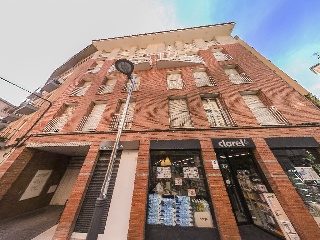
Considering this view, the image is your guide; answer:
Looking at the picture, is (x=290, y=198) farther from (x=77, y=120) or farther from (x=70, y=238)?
(x=77, y=120)

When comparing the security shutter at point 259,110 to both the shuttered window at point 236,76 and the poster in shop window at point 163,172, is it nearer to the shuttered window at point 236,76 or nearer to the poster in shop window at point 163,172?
the shuttered window at point 236,76

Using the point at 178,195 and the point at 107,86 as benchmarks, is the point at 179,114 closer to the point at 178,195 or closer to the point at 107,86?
the point at 178,195

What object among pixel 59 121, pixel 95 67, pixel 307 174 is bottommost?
pixel 307 174

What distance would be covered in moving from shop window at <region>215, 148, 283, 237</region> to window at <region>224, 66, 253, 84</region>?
4.88 m

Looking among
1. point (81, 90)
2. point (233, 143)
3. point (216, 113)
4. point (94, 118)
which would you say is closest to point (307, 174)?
point (233, 143)

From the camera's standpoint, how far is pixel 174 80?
10812 mm

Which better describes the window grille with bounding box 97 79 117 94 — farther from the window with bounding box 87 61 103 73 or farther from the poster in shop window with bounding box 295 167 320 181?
the poster in shop window with bounding box 295 167 320 181

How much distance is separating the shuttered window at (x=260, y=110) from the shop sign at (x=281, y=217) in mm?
3529

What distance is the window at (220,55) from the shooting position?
1183 cm

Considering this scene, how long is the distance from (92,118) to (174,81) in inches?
233

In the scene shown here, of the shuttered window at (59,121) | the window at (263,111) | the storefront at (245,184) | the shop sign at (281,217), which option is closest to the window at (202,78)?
the window at (263,111)

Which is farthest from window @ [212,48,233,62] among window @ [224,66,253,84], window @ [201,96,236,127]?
A: window @ [201,96,236,127]

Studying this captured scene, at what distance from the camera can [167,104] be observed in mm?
8844

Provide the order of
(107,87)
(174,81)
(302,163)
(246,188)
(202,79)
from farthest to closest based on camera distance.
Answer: (107,87), (174,81), (202,79), (246,188), (302,163)
